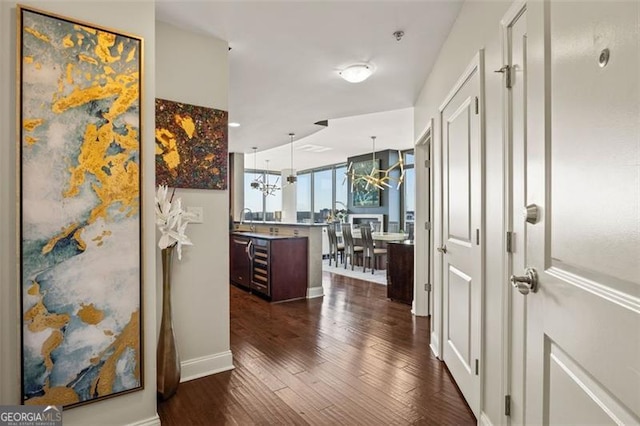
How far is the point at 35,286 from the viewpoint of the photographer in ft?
5.13

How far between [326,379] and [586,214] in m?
2.09

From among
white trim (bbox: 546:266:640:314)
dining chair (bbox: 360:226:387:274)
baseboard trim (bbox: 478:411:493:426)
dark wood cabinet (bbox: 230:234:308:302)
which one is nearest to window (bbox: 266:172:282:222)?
dining chair (bbox: 360:226:387:274)

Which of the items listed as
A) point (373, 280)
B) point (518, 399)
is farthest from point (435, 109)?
point (373, 280)

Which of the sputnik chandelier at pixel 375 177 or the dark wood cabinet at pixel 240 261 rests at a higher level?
the sputnik chandelier at pixel 375 177

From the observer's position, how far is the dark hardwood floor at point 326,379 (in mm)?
2014

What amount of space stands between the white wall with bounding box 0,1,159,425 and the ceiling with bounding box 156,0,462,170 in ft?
1.62

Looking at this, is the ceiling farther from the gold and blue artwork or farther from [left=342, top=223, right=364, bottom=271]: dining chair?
[left=342, top=223, right=364, bottom=271]: dining chair

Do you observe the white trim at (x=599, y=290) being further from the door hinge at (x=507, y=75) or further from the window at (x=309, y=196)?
the window at (x=309, y=196)

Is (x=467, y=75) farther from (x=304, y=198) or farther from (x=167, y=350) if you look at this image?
(x=304, y=198)

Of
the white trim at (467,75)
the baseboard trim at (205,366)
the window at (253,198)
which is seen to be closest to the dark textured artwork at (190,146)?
the baseboard trim at (205,366)

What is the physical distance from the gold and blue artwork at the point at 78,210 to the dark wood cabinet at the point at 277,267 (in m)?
2.85

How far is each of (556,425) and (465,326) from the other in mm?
1185

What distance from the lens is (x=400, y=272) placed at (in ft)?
15.0

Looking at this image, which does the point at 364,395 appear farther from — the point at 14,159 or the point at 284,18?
the point at 284,18
